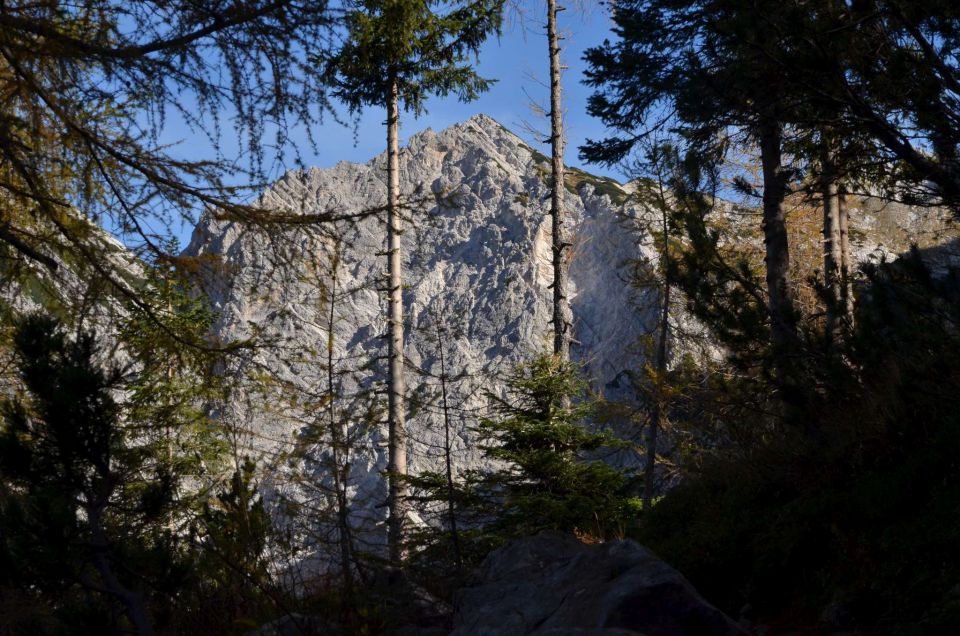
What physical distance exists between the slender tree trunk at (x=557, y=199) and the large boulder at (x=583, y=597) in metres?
7.44

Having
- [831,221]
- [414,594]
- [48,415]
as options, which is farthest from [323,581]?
[831,221]

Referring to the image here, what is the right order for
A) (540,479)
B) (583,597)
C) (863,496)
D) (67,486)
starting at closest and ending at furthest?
(583,597) → (67,486) → (863,496) → (540,479)

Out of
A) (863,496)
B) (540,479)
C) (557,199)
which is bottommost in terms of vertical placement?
(863,496)

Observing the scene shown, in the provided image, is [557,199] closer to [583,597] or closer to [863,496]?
[863,496]

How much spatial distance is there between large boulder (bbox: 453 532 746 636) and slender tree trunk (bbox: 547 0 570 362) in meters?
7.44

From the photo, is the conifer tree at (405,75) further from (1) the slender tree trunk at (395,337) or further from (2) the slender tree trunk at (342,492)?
(2) the slender tree trunk at (342,492)

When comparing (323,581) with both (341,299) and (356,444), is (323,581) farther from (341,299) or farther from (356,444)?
(341,299)

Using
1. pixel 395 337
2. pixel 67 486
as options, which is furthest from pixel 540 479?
pixel 67 486

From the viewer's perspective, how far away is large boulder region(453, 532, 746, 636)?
3.37 metres

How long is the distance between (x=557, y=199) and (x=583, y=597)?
10.8 m

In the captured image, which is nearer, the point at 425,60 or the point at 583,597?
the point at 583,597

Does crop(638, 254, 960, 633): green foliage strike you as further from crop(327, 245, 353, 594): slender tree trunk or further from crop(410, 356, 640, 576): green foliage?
crop(327, 245, 353, 594): slender tree trunk

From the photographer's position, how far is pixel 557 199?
13766 millimetres

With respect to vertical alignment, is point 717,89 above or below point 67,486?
above
